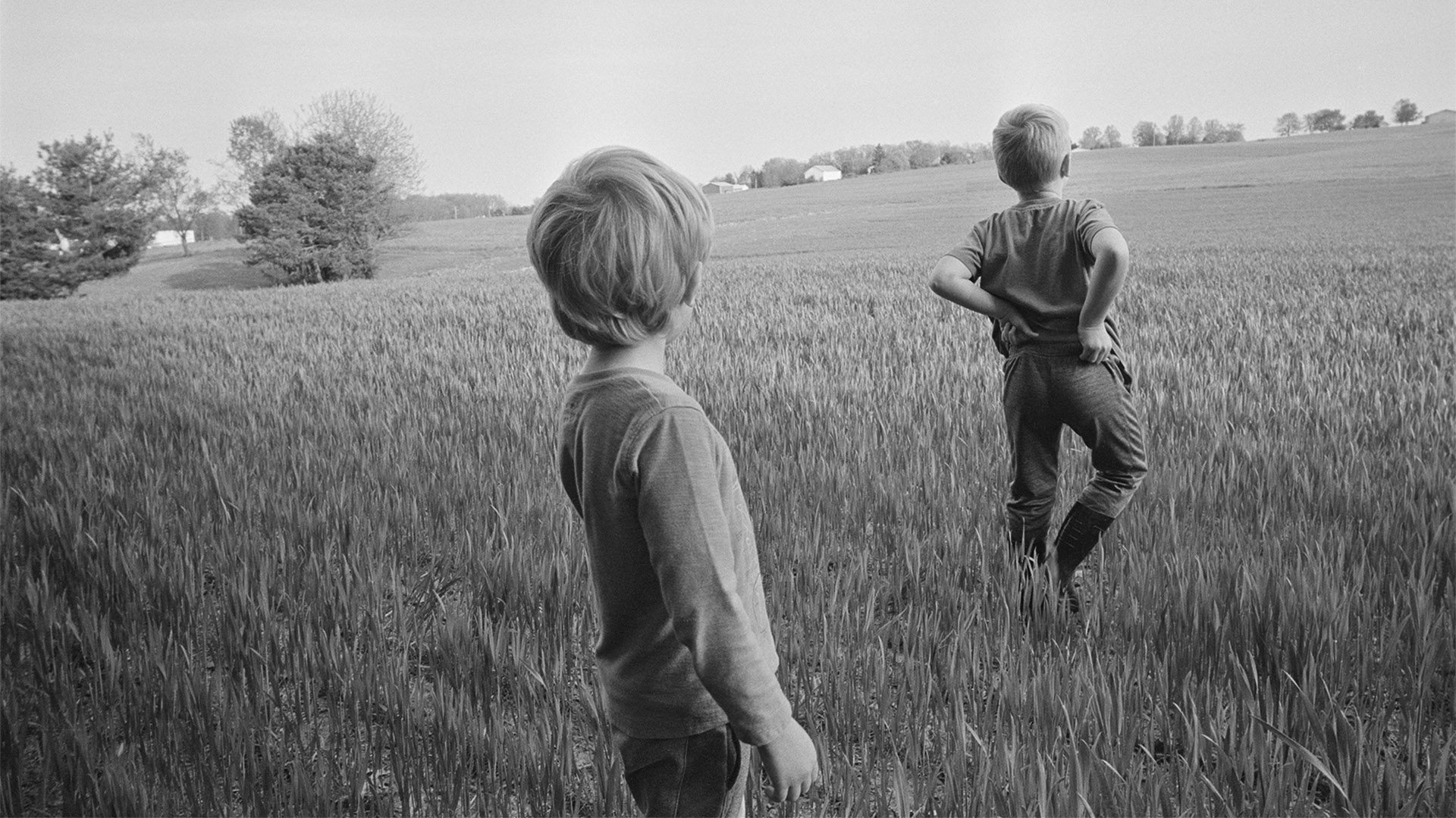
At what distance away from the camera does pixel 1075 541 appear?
8.71ft

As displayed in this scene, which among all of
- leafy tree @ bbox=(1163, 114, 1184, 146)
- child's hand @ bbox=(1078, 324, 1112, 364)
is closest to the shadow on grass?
child's hand @ bbox=(1078, 324, 1112, 364)

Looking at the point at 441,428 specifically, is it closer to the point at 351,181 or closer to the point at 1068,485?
the point at 1068,485

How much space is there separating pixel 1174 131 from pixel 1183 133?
54 centimetres

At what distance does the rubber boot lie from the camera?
8.51 feet

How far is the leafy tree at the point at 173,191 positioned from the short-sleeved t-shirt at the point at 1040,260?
27843mm

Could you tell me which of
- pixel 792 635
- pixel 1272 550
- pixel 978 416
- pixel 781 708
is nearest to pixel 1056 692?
pixel 792 635

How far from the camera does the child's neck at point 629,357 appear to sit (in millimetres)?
1241

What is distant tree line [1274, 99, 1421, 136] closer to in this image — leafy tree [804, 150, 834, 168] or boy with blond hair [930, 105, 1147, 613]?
leafy tree [804, 150, 834, 168]

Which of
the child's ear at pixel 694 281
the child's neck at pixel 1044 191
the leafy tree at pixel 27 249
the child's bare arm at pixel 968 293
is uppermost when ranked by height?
the leafy tree at pixel 27 249

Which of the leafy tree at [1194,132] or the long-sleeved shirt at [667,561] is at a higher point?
the leafy tree at [1194,132]

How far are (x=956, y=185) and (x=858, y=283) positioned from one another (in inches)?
1393

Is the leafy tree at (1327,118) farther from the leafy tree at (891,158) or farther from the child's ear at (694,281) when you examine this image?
the child's ear at (694,281)

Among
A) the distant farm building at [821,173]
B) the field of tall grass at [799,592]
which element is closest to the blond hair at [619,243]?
the field of tall grass at [799,592]

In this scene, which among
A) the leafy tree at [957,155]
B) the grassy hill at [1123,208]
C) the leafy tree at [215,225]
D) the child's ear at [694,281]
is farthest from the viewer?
the leafy tree at [957,155]
